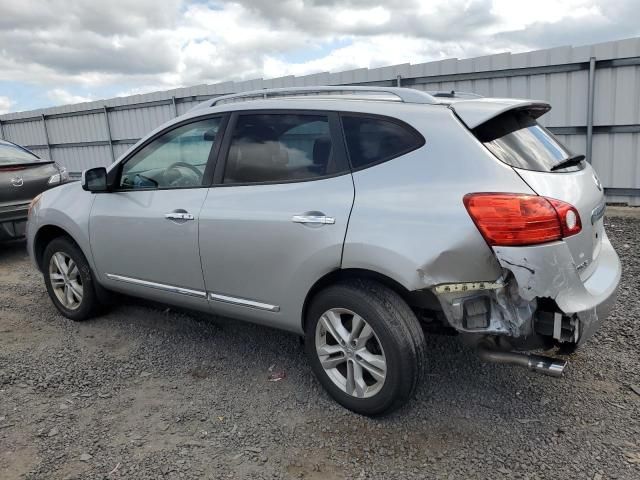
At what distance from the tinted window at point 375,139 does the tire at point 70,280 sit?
2.61m

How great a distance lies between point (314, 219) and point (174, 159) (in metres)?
1.42

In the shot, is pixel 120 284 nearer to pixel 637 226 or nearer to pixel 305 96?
pixel 305 96

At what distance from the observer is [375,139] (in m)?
2.86

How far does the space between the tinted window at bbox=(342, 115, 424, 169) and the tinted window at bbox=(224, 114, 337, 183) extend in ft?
0.45

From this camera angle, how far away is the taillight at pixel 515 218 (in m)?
2.41

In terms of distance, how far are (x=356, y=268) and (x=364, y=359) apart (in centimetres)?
50

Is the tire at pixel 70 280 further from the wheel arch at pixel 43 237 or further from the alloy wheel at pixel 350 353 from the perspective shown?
the alloy wheel at pixel 350 353

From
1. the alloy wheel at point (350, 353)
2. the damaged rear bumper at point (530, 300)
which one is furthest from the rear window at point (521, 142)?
the alloy wheel at point (350, 353)

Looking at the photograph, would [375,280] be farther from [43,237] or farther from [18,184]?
[18,184]

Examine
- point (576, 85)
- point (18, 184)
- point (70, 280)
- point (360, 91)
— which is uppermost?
point (576, 85)

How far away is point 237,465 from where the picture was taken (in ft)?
8.48

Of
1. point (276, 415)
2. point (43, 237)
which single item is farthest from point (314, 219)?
point (43, 237)

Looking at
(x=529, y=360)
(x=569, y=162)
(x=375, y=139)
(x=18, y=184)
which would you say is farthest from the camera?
(x=18, y=184)

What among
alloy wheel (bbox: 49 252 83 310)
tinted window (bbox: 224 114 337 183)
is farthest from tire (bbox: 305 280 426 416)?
alloy wheel (bbox: 49 252 83 310)
